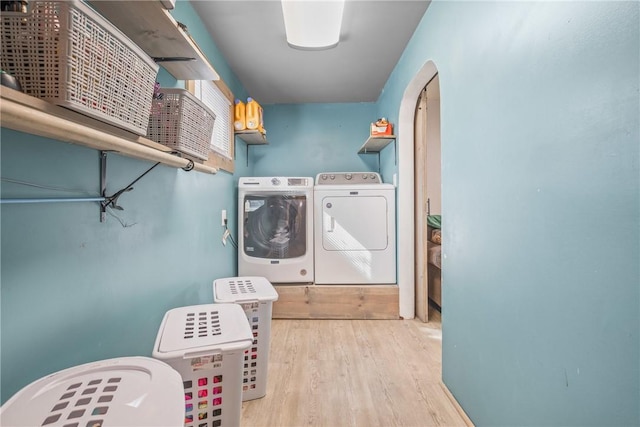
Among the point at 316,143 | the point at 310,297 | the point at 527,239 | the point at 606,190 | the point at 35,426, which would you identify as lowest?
the point at 310,297

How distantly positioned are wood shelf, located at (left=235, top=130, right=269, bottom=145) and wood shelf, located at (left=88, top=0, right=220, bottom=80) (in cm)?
140

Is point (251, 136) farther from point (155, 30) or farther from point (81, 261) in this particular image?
point (81, 261)

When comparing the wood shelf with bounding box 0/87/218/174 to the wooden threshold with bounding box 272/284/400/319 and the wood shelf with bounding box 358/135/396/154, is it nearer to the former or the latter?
the wooden threshold with bounding box 272/284/400/319

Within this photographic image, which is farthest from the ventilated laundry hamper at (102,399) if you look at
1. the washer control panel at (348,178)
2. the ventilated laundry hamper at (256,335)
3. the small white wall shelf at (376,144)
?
the washer control panel at (348,178)

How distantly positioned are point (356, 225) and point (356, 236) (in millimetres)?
103

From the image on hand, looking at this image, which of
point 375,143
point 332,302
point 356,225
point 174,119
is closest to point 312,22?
point 174,119

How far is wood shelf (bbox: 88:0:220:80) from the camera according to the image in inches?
40.1

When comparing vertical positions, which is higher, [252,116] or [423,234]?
[252,116]

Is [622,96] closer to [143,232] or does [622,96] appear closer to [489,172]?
[489,172]

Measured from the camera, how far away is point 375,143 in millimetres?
3355

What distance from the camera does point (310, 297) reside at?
2.91 metres

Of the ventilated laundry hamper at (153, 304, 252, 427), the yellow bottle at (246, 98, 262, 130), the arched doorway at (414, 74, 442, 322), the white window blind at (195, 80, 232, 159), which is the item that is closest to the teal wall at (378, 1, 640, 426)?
the ventilated laundry hamper at (153, 304, 252, 427)

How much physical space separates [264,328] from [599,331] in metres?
1.34

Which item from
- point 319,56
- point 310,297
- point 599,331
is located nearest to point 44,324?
point 599,331
